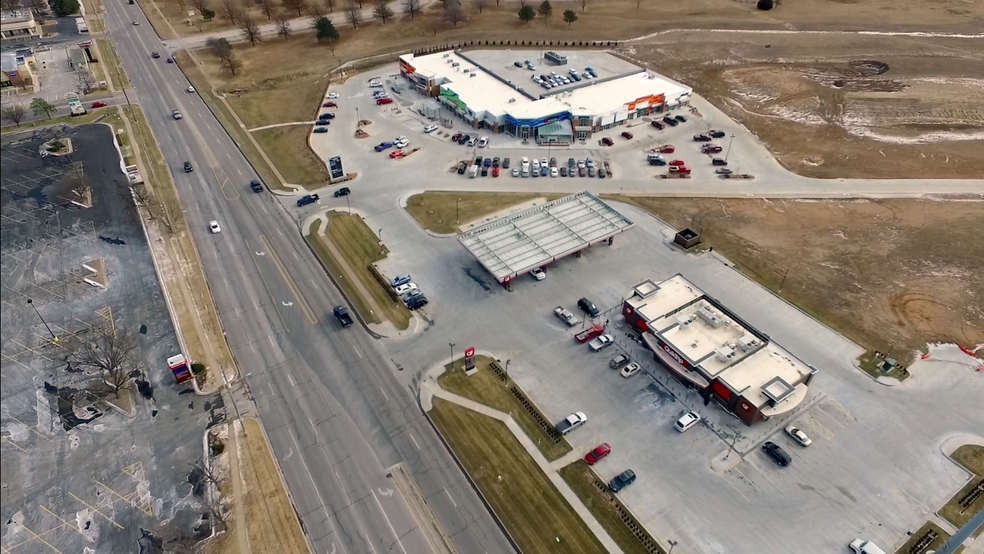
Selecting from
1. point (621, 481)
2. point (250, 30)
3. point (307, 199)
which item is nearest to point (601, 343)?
point (621, 481)

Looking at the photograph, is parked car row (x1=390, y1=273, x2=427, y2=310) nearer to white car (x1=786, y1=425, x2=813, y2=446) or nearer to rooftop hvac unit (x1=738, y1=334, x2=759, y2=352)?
rooftop hvac unit (x1=738, y1=334, x2=759, y2=352)

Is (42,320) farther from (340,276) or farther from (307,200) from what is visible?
(307,200)

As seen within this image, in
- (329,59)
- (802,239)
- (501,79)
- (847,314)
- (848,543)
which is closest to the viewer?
(848,543)

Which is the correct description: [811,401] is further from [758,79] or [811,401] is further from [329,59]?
[329,59]

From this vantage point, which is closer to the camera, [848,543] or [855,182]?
[848,543]

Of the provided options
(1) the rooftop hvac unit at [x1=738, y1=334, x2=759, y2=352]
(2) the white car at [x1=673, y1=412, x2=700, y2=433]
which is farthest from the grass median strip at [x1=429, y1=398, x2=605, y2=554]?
(1) the rooftop hvac unit at [x1=738, y1=334, x2=759, y2=352]

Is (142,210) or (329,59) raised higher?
(329,59)

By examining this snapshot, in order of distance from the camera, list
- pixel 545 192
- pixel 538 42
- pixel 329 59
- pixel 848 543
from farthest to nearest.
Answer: pixel 538 42 → pixel 329 59 → pixel 545 192 → pixel 848 543

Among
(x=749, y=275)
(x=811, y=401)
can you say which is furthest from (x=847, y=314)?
(x=811, y=401)
